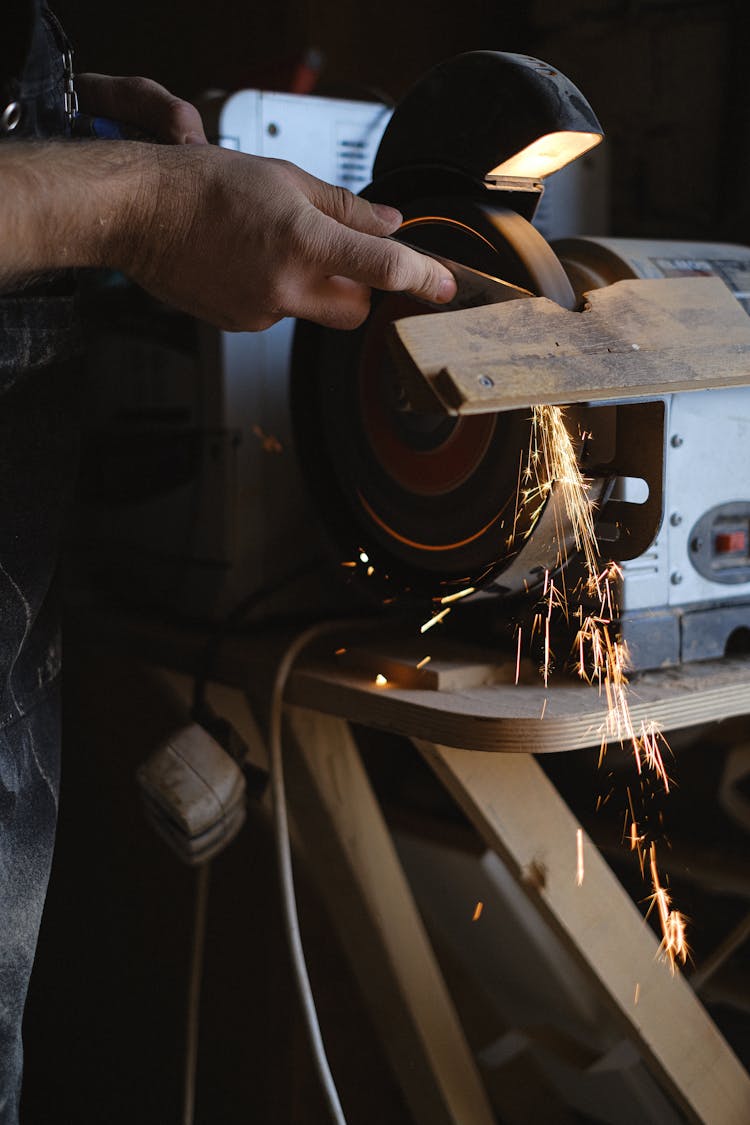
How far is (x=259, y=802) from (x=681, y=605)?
469 millimetres

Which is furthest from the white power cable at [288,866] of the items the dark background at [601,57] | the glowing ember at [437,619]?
the dark background at [601,57]

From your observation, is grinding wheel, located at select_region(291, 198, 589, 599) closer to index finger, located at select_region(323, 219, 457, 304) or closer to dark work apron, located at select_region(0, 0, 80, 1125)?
index finger, located at select_region(323, 219, 457, 304)

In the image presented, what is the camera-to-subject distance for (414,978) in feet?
3.81

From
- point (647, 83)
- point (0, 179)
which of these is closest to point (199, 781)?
point (0, 179)

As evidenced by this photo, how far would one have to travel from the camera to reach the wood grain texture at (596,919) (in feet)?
3.15

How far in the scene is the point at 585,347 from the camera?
812 millimetres

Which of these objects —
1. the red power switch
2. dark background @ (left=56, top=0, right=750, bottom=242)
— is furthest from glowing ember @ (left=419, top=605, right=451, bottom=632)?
dark background @ (left=56, top=0, right=750, bottom=242)

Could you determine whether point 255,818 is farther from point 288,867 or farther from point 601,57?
point 601,57

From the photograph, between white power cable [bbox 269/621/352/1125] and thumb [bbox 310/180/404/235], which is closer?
thumb [bbox 310/180/404/235]

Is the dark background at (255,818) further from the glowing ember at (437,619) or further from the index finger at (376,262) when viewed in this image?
the index finger at (376,262)

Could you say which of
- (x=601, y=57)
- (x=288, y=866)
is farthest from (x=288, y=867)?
(x=601, y=57)

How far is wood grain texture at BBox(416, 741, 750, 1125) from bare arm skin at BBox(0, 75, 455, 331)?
0.38 metres

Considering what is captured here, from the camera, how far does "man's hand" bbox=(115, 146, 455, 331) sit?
797 mm

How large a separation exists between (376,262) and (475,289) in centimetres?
9
